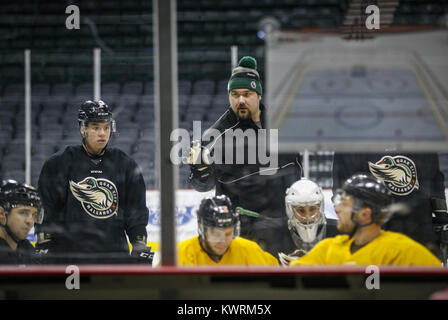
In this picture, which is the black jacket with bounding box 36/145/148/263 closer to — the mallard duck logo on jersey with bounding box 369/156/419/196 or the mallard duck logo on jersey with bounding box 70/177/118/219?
the mallard duck logo on jersey with bounding box 70/177/118/219

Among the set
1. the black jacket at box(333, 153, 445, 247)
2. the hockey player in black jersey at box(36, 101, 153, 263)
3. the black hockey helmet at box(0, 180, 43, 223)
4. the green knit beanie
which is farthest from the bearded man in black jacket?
the black hockey helmet at box(0, 180, 43, 223)

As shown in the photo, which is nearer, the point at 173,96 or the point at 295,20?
the point at 173,96

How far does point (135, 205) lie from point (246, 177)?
53 cm

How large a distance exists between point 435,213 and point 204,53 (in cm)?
121

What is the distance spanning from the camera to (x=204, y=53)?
6.55 feet

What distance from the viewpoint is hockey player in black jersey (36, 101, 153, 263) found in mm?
2062

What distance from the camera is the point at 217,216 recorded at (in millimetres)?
2152

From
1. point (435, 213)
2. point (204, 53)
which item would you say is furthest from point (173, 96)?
point (435, 213)

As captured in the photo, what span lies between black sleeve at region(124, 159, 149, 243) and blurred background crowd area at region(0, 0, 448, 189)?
0.06 metres

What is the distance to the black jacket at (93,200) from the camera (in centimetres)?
207

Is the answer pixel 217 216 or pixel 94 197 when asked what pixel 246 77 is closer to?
pixel 217 216

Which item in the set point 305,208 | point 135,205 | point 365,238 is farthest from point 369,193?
point 135,205
